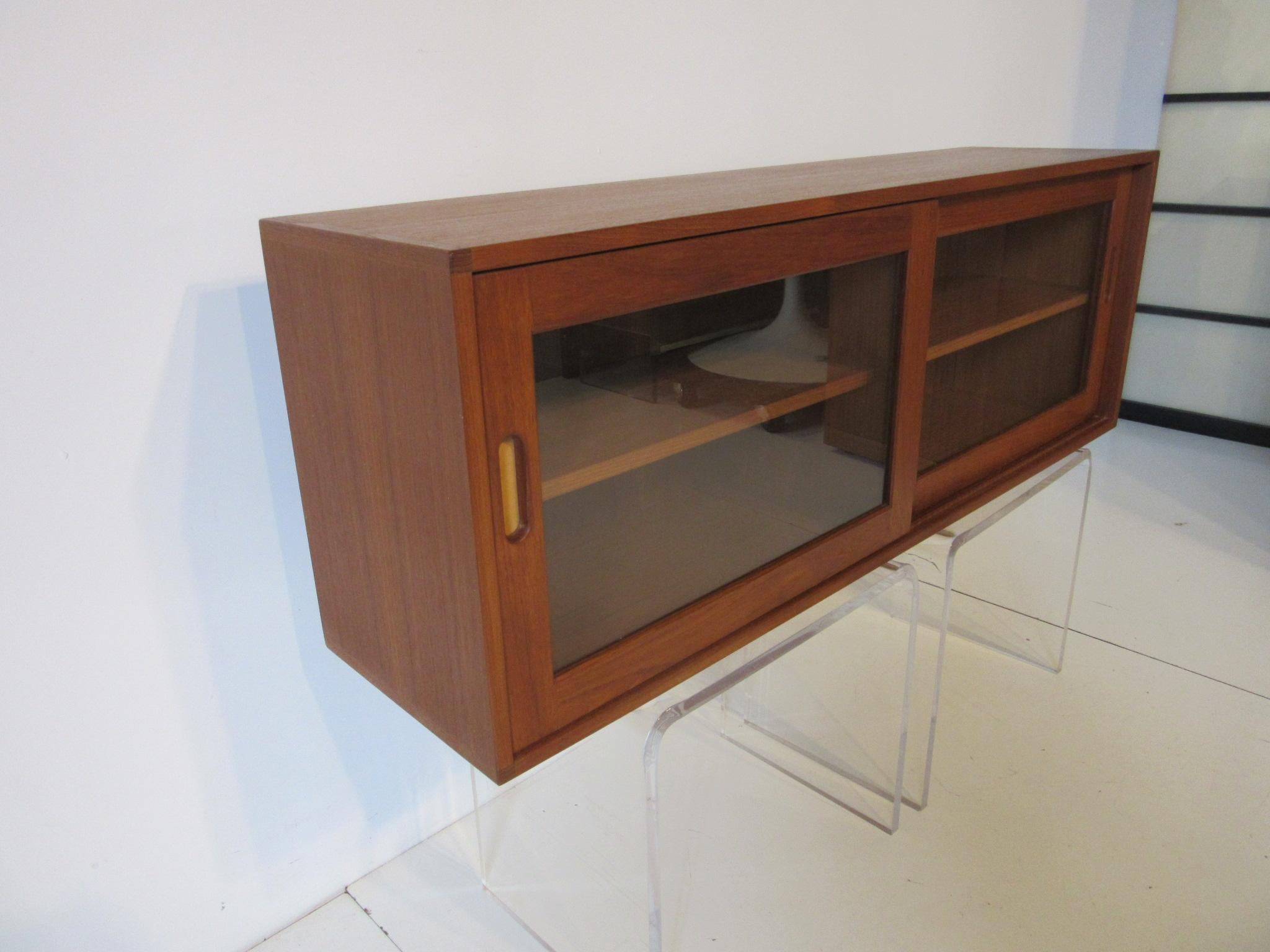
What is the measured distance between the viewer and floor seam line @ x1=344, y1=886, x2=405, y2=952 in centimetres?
140

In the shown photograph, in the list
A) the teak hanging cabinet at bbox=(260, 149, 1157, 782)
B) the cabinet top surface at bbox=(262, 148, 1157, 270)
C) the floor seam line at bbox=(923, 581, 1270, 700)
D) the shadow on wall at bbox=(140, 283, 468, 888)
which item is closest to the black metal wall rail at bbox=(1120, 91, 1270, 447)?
the floor seam line at bbox=(923, 581, 1270, 700)

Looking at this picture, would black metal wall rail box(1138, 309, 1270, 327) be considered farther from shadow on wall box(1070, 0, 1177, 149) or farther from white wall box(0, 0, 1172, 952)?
white wall box(0, 0, 1172, 952)

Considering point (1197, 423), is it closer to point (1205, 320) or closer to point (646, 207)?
point (1205, 320)


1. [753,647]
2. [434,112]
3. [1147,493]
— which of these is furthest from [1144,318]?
[434,112]

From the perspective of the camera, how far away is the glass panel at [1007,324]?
1.40 meters

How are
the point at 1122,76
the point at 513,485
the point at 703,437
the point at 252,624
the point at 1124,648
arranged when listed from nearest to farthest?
1. the point at 513,485
2. the point at 703,437
3. the point at 252,624
4. the point at 1124,648
5. the point at 1122,76

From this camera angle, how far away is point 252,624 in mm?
1276

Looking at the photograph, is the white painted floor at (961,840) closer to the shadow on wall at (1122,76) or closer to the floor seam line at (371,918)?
the floor seam line at (371,918)

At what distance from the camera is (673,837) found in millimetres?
1598

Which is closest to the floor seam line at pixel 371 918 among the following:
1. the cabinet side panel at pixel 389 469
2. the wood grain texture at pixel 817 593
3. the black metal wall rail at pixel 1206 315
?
the cabinet side panel at pixel 389 469

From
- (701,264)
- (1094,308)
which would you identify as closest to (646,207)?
(701,264)

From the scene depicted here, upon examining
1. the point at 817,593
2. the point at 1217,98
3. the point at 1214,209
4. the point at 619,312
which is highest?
the point at 1217,98

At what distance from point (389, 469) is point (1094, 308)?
1372 millimetres

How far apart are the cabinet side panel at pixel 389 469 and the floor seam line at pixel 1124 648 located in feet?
4.77
